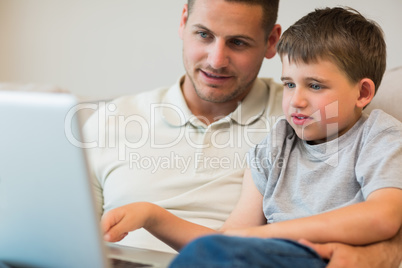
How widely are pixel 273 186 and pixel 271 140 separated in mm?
121

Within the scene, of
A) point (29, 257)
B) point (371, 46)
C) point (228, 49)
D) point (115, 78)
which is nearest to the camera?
point (29, 257)

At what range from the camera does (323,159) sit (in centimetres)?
118

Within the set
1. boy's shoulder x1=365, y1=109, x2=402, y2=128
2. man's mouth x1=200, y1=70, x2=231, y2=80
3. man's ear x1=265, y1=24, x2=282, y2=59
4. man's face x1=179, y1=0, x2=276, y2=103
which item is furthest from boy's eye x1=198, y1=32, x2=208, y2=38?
boy's shoulder x1=365, y1=109, x2=402, y2=128

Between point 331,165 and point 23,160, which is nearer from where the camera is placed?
point 23,160

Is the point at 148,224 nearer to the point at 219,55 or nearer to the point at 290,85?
the point at 290,85

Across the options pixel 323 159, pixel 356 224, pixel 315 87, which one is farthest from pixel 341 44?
pixel 356 224

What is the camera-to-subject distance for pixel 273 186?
1237mm

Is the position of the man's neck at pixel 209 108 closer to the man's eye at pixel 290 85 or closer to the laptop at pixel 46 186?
the man's eye at pixel 290 85

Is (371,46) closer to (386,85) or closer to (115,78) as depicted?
(386,85)

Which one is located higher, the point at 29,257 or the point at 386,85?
the point at 386,85

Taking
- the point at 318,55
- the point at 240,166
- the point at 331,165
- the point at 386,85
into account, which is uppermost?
the point at 318,55

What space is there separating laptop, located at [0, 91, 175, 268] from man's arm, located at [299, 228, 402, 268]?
42cm

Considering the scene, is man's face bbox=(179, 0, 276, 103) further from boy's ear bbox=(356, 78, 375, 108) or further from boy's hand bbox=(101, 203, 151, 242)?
boy's hand bbox=(101, 203, 151, 242)

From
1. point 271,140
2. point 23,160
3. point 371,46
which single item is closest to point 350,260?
point 271,140
